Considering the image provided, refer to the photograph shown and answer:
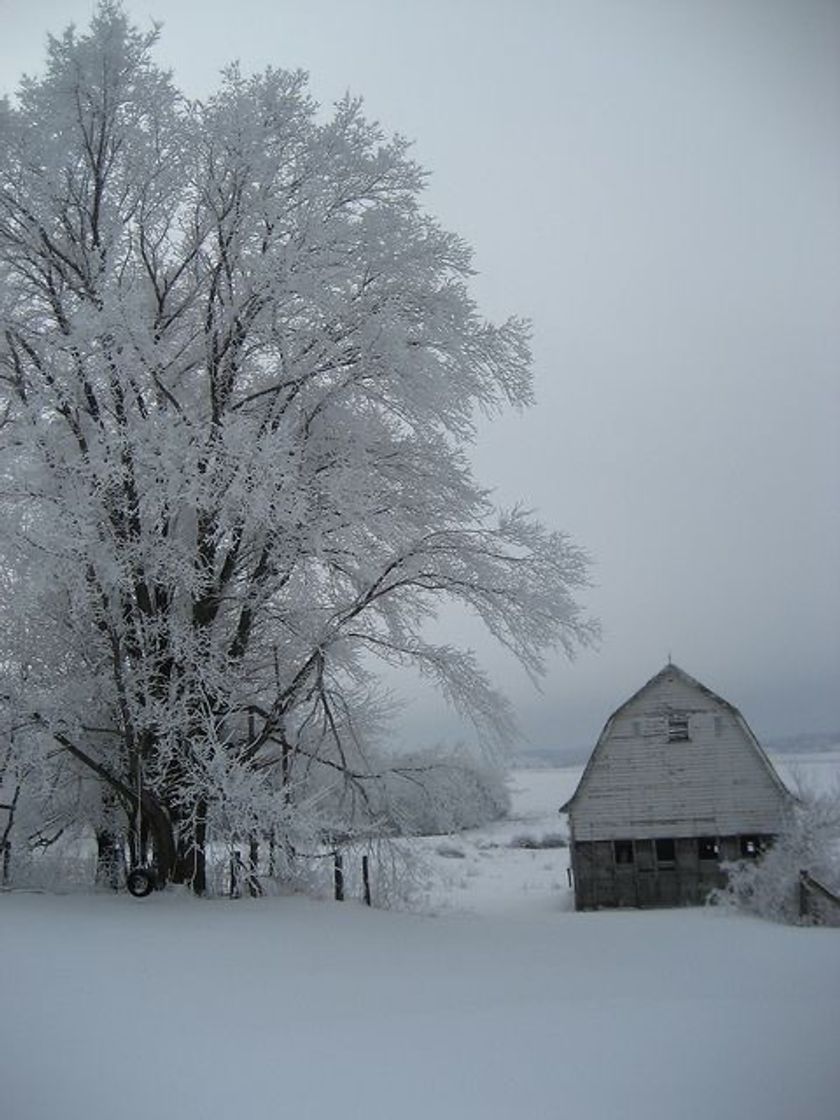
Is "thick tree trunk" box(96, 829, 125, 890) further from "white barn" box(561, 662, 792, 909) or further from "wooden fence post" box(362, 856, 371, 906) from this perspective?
"white barn" box(561, 662, 792, 909)

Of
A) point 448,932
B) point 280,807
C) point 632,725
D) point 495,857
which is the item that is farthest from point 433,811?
point 495,857

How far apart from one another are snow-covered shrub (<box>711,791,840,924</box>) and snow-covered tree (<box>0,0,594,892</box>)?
8.29 metres

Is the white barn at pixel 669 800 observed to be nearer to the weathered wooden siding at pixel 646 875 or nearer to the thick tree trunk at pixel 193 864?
the weathered wooden siding at pixel 646 875

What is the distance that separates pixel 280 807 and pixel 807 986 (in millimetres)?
5064

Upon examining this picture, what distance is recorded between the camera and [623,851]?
25.6m

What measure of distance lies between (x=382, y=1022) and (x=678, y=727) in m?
20.6

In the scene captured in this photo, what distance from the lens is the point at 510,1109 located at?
4805 mm

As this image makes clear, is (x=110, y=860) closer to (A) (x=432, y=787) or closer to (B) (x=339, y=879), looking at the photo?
(B) (x=339, y=879)

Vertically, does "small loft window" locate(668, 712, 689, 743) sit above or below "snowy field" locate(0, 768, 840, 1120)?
above

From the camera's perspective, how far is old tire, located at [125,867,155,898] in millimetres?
10632

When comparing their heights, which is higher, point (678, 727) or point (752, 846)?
point (678, 727)

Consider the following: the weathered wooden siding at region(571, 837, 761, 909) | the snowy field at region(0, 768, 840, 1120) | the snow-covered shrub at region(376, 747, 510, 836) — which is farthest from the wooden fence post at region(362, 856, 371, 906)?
the weathered wooden siding at region(571, 837, 761, 909)

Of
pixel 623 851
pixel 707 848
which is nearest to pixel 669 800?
pixel 707 848

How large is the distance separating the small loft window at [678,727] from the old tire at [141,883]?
691 inches
